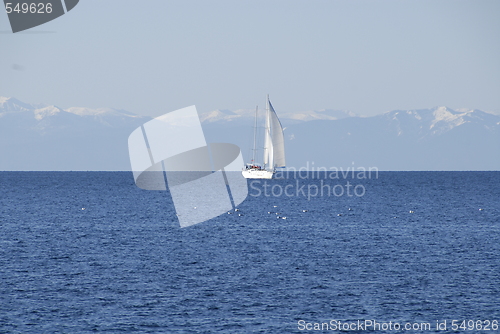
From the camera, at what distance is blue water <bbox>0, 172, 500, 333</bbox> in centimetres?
4008

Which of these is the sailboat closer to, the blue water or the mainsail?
the mainsail

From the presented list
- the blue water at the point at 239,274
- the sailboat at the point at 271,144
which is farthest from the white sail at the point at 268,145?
the blue water at the point at 239,274

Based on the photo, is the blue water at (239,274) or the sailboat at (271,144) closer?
the blue water at (239,274)

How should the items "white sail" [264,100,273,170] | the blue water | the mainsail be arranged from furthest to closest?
1. "white sail" [264,100,273,170]
2. the mainsail
3. the blue water

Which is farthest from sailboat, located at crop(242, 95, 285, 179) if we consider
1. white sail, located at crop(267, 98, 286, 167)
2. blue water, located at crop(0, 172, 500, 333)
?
blue water, located at crop(0, 172, 500, 333)

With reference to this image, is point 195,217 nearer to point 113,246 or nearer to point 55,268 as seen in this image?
point 113,246

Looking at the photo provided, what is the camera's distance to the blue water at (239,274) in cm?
4008

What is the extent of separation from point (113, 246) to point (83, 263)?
33.0 ft

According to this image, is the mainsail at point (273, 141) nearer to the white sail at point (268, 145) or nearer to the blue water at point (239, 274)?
the white sail at point (268, 145)

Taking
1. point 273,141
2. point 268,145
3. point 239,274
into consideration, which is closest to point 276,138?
point 273,141

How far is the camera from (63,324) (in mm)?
38125

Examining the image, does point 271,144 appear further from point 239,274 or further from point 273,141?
point 239,274

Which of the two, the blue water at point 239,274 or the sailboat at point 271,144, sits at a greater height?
the blue water at point 239,274

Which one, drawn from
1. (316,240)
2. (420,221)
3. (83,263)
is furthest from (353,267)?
(420,221)
